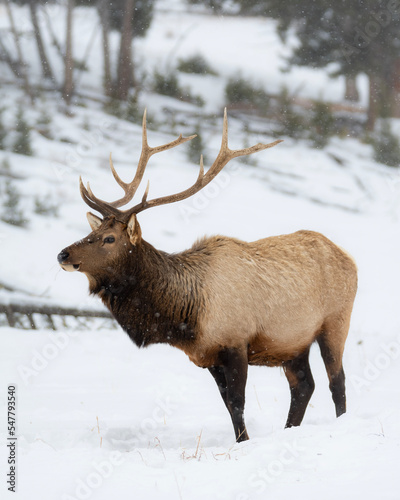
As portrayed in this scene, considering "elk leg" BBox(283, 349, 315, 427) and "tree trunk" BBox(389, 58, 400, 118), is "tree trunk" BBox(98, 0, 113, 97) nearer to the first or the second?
"tree trunk" BBox(389, 58, 400, 118)

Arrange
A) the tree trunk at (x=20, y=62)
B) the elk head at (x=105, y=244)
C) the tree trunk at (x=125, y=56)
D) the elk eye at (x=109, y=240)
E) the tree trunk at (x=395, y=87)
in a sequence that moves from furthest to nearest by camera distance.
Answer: the tree trunk at (x=395, y=87)
the tree trunk at (x=125, y=56)
the tree trunk at (x=20, y=62)
the elk eye at (x=109, y=240)
the elk head at (x=105, y=244)

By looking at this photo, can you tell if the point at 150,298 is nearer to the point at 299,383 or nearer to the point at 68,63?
the point at 299,383

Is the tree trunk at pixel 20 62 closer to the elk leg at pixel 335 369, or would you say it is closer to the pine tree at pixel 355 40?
the pine tree at pixel 355 40

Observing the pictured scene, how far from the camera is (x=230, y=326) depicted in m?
4.84

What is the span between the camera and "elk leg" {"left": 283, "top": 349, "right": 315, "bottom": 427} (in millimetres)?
5398

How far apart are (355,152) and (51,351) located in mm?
11756

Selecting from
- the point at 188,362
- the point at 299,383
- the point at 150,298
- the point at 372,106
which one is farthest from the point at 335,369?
the point at 372,106

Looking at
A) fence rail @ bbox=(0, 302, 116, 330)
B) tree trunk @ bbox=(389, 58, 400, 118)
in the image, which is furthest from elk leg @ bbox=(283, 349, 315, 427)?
tree trunk @ bbox=(389, 58, 400, 118)

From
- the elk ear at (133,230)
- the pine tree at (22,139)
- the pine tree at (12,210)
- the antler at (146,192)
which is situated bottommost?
the pine tree at (12,210)

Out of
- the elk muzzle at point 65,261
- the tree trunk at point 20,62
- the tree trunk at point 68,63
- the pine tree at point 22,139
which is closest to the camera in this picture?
the elk muzzle at point 65,261

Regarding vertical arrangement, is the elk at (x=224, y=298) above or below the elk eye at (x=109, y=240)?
below

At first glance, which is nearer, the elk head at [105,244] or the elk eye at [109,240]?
the elk head at [105,244]

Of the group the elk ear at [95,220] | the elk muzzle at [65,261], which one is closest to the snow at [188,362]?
the elk muzzle at [65,261]

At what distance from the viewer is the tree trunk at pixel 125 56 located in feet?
57.9
